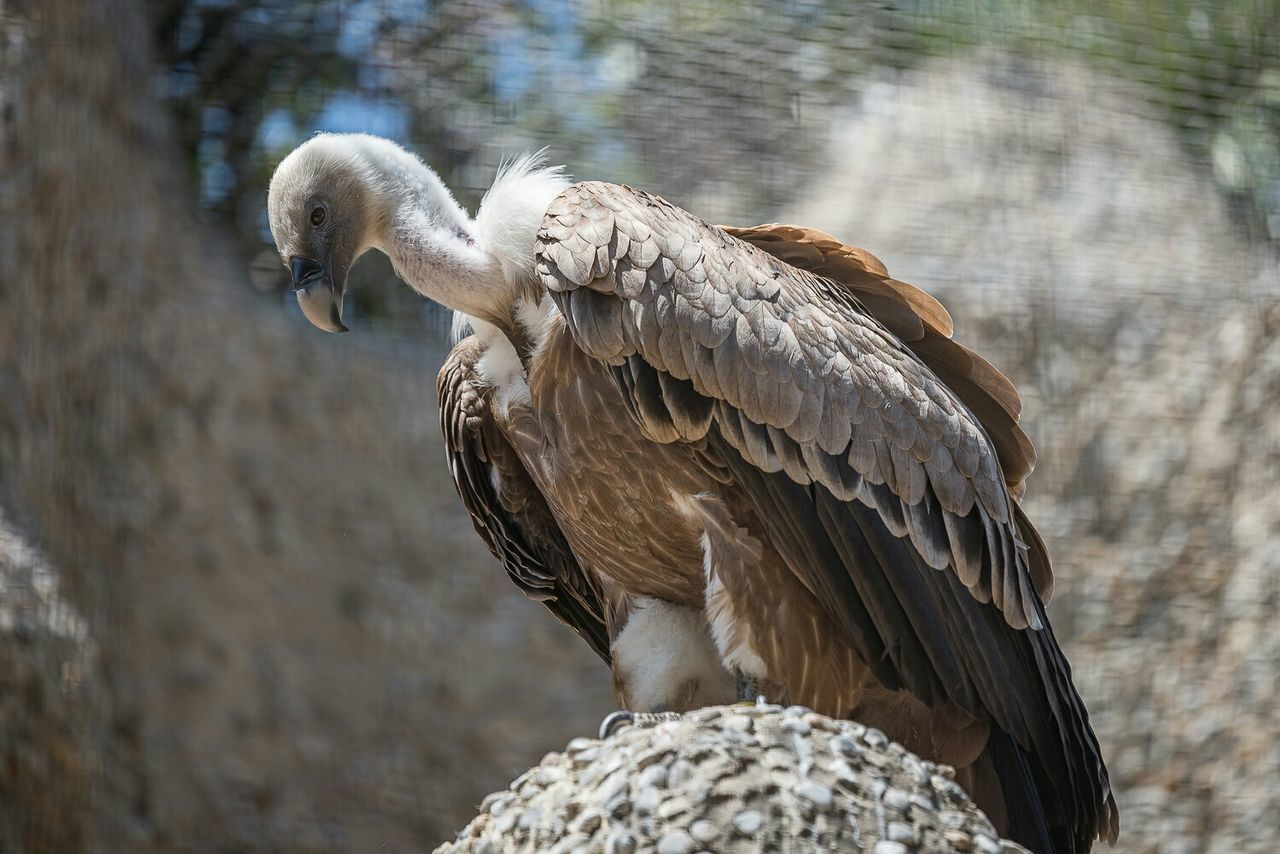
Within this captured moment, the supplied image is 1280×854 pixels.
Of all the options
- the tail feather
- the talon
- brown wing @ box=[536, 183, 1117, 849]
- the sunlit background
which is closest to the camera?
the talon

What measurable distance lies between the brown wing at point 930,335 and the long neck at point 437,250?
1.89 feet

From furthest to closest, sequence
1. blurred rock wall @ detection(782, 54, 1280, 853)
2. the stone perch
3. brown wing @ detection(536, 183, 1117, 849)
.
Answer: blurred rock wall @ detection(782, 54, 1280, 853), brown wing @ detection(536, 183, 1117, 849), the stone perch

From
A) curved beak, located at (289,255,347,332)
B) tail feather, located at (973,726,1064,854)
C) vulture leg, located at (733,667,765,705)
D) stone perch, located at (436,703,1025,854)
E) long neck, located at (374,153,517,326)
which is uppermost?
long neck, located at (374,153,517,326)

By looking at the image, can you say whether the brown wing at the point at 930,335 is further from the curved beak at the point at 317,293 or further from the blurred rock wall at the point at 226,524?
the blurred rock wall at the point at 226,524

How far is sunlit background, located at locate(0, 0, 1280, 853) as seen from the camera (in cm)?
515

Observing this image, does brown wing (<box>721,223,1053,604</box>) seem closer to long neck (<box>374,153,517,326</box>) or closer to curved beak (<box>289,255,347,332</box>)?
long neck (<box>374,153,517,326</box>)

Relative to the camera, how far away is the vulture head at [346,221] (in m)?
3.04

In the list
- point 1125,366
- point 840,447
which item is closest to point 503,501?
point 840,447

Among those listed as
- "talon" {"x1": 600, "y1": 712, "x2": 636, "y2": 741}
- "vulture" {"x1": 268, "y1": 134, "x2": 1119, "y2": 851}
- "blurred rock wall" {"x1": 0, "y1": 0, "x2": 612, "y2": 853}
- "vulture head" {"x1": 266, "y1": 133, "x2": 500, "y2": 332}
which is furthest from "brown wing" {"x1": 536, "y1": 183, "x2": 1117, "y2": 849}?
"blurred rock wall" {"x1": 0, "y1": 0, "x2": 612, "y2": 853}

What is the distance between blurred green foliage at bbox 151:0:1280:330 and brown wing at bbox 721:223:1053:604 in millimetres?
2233

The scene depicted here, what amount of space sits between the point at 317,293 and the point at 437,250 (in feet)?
0.96

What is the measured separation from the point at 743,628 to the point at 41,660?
3159 millimetres

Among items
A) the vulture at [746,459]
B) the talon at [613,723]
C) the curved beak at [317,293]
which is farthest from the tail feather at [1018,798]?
the curved beak at [317,293]

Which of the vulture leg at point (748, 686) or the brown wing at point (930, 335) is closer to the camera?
the vulture leg at point (748, 686)
